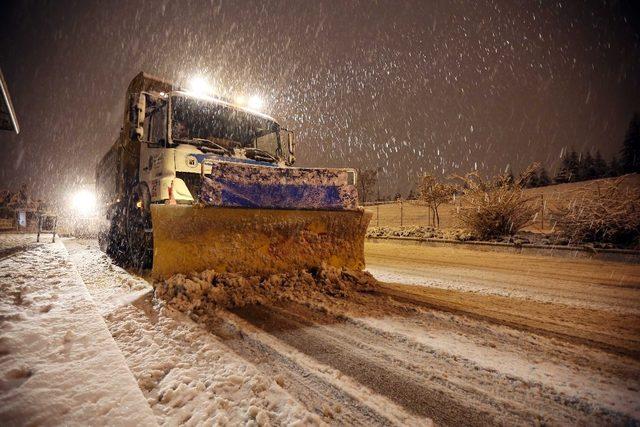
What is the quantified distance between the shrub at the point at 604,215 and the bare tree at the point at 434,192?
441 inches

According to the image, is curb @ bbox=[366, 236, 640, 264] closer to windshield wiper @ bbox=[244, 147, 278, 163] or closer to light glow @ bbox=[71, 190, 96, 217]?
windshield wiper @ bbox=[244, 147, 278, 163]

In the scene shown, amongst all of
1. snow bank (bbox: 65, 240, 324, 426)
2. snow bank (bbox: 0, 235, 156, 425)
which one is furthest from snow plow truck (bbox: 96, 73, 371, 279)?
snow bank (bbox: 0, 235, 156, 425)

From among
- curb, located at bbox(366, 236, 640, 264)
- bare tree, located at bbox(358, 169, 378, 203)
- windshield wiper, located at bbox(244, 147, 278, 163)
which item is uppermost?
bare tree, located at bbox(358, 169, 378, 203)

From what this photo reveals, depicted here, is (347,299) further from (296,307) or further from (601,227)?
(601,227)

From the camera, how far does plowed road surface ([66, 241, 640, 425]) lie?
1644mm

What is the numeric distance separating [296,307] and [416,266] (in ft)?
13.2

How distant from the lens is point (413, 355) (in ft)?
7.48

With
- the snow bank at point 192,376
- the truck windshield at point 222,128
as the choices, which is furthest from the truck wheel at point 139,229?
the snow bank at point 192,376

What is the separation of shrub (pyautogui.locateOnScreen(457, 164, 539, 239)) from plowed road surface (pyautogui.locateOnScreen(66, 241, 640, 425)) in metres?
7.38

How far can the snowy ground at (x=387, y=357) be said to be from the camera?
1.63 metres

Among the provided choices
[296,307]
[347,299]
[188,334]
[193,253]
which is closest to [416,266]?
[347,299]

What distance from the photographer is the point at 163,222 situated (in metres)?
3.79

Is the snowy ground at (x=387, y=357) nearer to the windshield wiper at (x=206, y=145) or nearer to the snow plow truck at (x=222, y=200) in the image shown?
the snow plow truck at (x=222, y=200)

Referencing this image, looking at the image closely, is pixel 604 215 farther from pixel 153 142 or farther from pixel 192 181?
pixel 153 142
